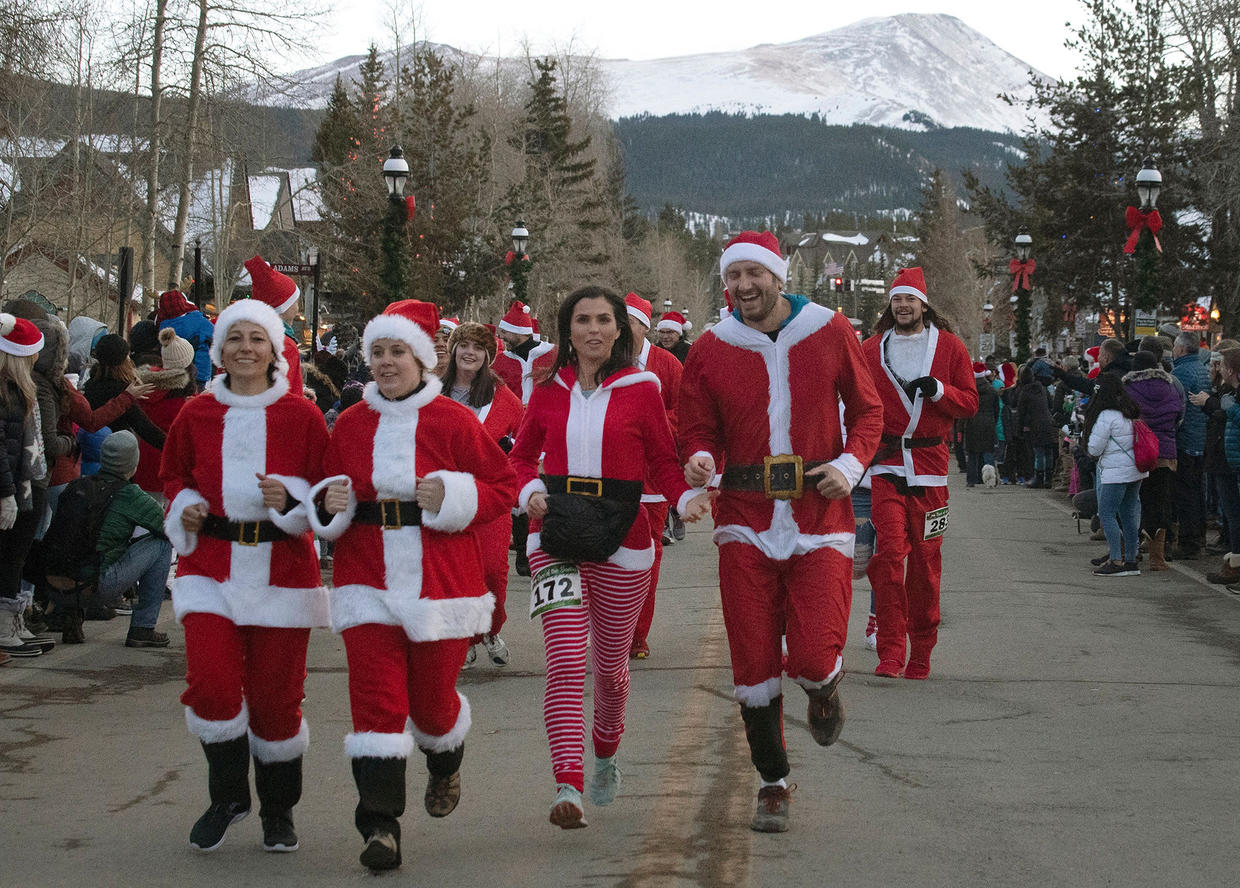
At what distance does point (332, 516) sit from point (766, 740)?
1766 mm

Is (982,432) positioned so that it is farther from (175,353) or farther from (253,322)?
(253,322)

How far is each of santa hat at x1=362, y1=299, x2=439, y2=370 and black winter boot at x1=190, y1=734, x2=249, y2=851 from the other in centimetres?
142

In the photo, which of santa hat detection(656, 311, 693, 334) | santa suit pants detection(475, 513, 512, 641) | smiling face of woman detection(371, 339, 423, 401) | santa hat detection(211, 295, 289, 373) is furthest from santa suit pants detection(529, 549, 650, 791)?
santa hat detection(656, 311, 693, 334)

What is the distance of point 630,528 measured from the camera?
5.73 metres

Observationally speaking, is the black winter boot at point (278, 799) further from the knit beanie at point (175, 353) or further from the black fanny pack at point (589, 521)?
the knit beanie at point (175, 353)

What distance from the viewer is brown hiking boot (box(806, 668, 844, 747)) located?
5.70m

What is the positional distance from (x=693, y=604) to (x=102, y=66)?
2978 centimetres

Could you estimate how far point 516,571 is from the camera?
44.6ft

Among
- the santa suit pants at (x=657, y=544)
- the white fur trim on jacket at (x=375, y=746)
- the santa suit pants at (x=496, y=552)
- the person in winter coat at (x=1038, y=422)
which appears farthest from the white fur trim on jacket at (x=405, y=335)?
the person in winter coat at (x=1038, y=422)

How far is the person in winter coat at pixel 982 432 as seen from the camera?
79.6 feet

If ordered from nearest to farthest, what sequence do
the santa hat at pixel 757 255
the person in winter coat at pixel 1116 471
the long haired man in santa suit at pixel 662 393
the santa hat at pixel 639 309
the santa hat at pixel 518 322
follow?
1. the santa hat at pixel 757 255
2. the long haired man in santa suit at pixel 662 393
3. the santa hat at pixel 639 309
4. the person in winter coat at pixel 1116 471
5. the santa hat at pixel 518 322

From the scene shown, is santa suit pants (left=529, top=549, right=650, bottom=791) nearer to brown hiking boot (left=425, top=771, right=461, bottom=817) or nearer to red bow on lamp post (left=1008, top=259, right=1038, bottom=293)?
brown hiking boot (left=425, top=771, right=461, bottom=817)

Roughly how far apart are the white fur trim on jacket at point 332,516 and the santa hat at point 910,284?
456 cm

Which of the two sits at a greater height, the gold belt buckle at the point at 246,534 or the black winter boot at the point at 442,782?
the gold belt buckle at the point at 246,534
